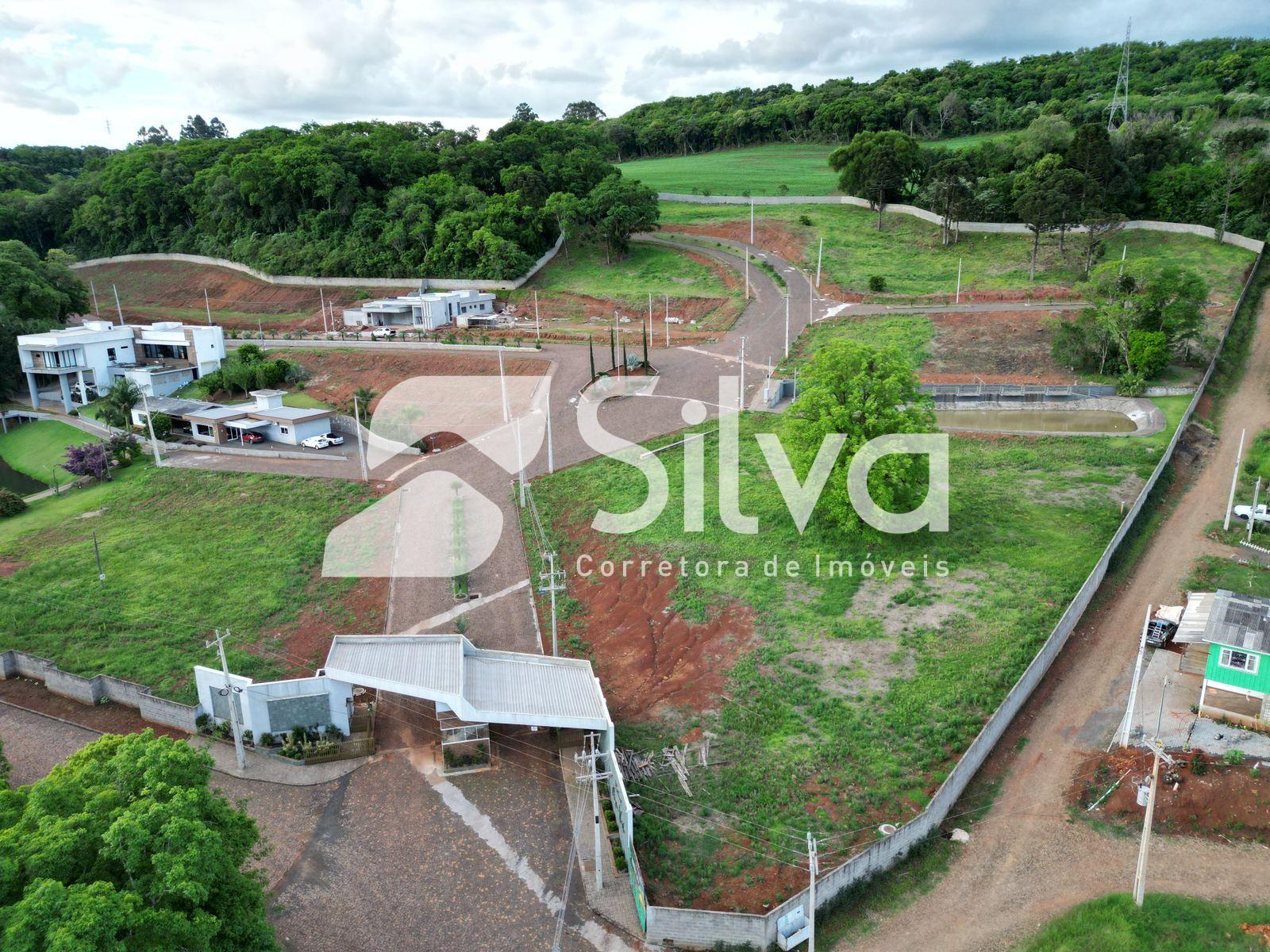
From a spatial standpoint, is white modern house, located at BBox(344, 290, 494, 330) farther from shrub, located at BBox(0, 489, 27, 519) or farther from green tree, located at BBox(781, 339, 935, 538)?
green tree, located at BBox(781, 339, 935, 538)

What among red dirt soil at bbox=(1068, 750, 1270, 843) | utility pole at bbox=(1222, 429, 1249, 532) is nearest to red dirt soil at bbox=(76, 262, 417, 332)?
utility pole at bbox=(1222, 429, 1249, 532)

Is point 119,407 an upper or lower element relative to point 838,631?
upper

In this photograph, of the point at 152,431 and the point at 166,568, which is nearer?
the point at 166,568

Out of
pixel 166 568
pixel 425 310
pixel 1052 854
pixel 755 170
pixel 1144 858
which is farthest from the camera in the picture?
pixel 755 170

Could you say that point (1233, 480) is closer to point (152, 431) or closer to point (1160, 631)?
point (1160, 631)

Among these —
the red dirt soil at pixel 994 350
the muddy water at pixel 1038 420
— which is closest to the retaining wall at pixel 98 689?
the muddy water at pixel 1038 420

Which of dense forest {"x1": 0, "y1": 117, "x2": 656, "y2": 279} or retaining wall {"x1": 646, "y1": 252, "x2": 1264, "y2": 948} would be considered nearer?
retaining wall {"x1": 646, "y1": 252, "x2": 1264, "y2": 948}

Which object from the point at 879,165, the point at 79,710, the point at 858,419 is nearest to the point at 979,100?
the point at 879,165
